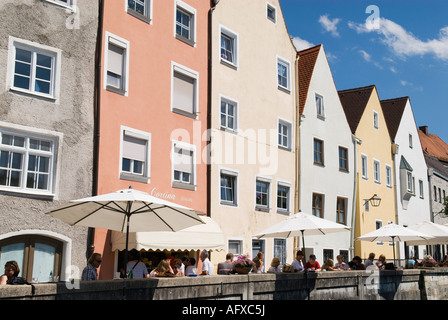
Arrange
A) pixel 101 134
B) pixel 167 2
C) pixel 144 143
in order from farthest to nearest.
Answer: pixel 167 2, pixel 144 143, pixel 101 134

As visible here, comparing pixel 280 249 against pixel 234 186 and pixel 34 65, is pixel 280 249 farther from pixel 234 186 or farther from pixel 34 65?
pixel 34 65

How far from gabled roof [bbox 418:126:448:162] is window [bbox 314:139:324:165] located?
3082 cm

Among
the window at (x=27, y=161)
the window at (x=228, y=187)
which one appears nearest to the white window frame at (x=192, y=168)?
the window at (x=228, y=187)

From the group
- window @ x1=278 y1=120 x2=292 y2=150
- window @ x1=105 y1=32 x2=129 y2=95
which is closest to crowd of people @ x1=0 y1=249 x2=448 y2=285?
window @ x1=105 y1=32 x2=129 y2=95

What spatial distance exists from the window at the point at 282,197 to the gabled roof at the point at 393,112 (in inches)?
646

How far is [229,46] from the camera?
79.8 feet

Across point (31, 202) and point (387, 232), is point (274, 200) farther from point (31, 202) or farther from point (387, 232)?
point (31, 202)

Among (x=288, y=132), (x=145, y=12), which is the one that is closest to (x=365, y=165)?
(x=288, y=132)

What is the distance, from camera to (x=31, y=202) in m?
15.5

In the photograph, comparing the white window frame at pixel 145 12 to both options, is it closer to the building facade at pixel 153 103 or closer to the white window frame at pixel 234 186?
the building facade at pixel 153 103


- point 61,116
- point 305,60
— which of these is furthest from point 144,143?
point 305,60

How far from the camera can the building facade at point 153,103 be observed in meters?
18.0

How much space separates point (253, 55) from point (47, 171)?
39.2 feet

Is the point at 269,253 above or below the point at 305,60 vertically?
below
